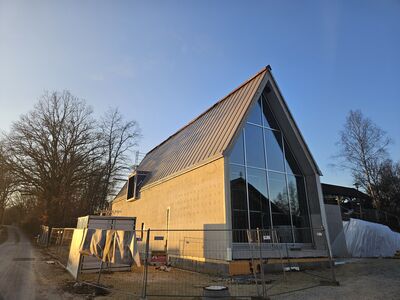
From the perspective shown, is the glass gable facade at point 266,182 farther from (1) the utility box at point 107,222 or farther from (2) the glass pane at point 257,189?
(1) the utility box at point 107,222

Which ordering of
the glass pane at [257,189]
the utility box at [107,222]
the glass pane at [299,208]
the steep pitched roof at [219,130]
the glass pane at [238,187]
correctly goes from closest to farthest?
1. the glass pane at [238,187]
2. the glass pane at [257,189]
3. the utility box at [107,222]
4. the steep pitched roof at [219,130]
5. the glass pane at [299,208]

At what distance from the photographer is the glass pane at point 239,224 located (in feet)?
38.2

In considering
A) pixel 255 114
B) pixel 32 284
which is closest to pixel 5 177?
pixel 32 284

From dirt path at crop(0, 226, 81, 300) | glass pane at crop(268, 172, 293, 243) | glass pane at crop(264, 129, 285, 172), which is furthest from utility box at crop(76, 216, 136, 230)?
glass pane at crop(264, 129, 285, 172)

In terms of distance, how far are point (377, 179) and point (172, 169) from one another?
26.8 metres

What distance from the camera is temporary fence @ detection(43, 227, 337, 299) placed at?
320 inches

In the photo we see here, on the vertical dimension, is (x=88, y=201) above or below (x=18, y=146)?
below

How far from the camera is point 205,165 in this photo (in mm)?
13156

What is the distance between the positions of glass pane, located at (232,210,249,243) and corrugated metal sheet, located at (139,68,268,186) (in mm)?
2889

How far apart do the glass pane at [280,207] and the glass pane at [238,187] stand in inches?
79.3

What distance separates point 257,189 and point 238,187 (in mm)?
1366

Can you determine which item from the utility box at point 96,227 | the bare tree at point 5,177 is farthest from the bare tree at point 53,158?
the utility box at point 96,227

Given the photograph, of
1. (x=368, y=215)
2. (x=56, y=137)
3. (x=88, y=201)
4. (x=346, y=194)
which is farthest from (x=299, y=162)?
(x=88, y=201)

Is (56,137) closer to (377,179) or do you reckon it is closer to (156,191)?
(156,191)
